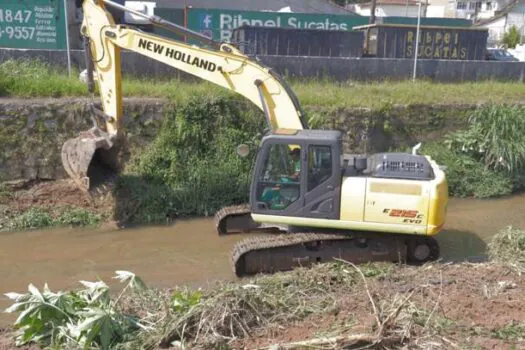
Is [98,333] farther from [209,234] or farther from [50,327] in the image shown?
[209,234]

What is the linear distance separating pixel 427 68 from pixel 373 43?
4.04m

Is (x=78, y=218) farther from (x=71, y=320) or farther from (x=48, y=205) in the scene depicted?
(x=71, y=320)

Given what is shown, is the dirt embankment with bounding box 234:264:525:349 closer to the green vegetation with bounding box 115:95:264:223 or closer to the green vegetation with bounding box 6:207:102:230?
the green vegetation with bounding box 115:95:264:223

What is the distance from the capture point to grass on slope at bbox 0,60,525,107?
437 inches

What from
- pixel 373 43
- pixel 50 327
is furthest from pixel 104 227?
pixel 373 43

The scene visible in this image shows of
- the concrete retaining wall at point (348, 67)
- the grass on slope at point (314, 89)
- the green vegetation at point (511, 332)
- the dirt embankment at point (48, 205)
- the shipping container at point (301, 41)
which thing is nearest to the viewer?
the green vegetation at point (511, 332)

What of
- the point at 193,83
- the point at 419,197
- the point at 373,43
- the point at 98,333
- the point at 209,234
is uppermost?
the point at 373,43

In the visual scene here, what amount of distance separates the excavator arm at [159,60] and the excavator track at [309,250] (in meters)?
1.67

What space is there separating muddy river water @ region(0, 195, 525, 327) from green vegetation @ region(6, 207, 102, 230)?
21 centimetres

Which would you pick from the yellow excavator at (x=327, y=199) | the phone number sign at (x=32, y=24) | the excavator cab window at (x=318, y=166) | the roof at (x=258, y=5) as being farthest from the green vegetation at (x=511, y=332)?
the roof at (x=258, y=5)

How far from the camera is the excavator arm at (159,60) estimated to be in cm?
802

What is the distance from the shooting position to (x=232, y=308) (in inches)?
187

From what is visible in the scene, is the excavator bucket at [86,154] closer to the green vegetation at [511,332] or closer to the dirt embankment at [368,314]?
the dirt embankment at [368,314]

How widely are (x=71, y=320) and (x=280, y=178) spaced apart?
3.38 metres
